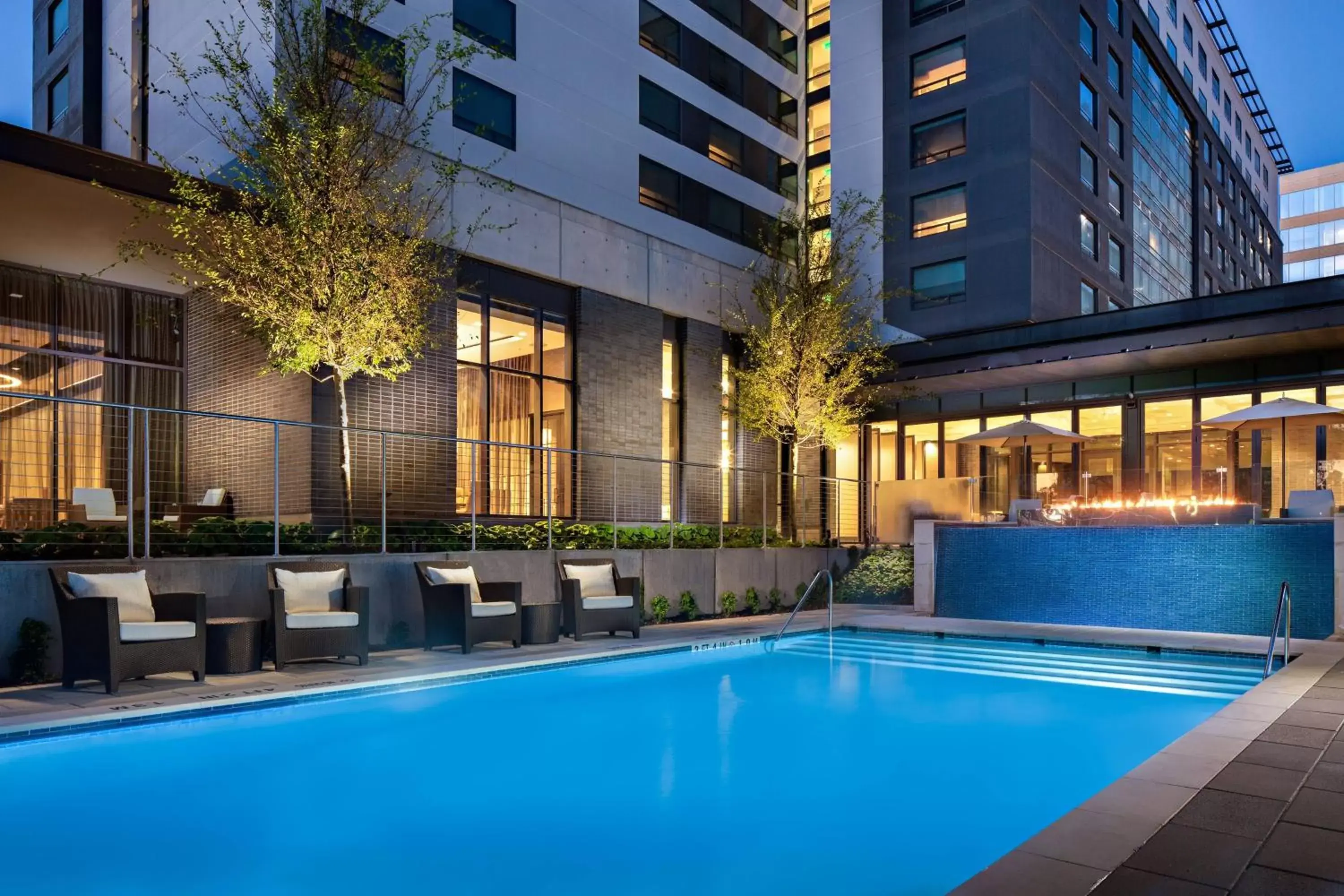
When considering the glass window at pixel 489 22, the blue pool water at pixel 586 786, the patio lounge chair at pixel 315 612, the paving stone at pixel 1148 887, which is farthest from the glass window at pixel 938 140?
the paving stone at pixel 1148 887

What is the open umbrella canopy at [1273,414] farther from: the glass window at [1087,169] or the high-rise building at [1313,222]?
the high-rise building at [1313,222]

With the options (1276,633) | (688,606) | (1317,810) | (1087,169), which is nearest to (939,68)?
(1087,169)

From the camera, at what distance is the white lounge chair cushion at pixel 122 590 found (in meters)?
6.77

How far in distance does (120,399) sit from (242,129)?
4174 mm

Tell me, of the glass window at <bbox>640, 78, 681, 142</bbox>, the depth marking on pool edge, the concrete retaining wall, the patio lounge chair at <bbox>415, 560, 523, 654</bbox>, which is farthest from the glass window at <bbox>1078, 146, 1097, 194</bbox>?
the patio lounge chair at <bbox>415, 560, 523, 654</bbox>

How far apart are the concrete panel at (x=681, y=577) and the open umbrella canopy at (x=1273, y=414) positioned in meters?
7.21

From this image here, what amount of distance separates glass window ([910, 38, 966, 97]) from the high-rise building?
54.2 meters

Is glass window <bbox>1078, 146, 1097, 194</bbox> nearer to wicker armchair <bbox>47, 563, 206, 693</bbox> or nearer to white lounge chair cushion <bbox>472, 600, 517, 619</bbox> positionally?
white lounge chair cushion <bbox>472, 600, 517, 619</bbox>

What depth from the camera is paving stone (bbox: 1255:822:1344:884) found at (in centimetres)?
299

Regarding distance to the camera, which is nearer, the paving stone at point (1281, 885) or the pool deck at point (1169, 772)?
the paving stone at point (1281, 885)

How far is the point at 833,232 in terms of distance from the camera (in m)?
19.2

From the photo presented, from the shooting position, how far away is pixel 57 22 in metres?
17.8

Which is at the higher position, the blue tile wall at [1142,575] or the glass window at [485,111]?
the glass window at [485,111]

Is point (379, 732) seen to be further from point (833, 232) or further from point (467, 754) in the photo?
point (833, 232)
